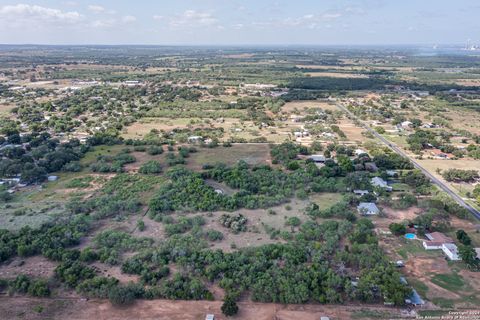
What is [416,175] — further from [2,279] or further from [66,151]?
[66,151]

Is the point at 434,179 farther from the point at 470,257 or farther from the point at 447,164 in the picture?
the point at 470,257

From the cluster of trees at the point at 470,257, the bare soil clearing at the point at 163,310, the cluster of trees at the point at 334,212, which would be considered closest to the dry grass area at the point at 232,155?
the cluster of trees at the point at 334,212

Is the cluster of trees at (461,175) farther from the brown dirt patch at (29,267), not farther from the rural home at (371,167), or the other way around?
the brown dirt patch at (29,267)

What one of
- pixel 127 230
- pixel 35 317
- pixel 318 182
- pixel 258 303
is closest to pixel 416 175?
pixel 318 182

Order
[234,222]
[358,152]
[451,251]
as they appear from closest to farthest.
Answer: [451,251]
[234,222]
[358,152]

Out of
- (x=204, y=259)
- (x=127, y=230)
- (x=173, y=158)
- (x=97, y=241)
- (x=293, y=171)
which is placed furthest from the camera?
(x=173, y=158)

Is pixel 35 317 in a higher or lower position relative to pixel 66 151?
lower

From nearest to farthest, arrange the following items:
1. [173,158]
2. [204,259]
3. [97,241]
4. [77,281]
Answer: [77,281]
[204,259]
[97,241]
[173,158]

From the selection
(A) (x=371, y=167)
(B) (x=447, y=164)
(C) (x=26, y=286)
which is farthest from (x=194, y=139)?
(C) (x=26, y=286)
